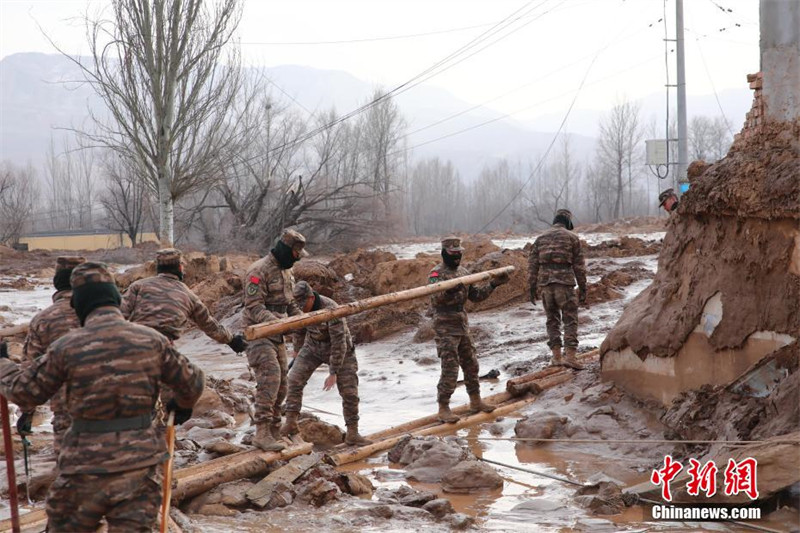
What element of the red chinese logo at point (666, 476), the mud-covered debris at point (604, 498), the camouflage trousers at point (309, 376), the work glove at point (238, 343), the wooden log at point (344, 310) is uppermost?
the wooden log at point (344, 310)

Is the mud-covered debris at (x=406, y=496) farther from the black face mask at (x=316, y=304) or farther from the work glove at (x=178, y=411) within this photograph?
the work glove at (x=178, y=411)

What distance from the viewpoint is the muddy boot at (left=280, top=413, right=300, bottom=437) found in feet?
27.5

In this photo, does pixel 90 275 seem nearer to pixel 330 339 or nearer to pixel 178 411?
pixel 178 411

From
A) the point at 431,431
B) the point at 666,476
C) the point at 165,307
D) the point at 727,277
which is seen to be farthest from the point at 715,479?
the point at 165,307

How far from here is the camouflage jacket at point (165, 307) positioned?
648 cm

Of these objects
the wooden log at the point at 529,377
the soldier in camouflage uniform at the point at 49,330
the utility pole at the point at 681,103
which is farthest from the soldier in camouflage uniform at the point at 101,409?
the utility pole at the point at 681,103

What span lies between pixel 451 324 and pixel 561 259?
230 centimetres

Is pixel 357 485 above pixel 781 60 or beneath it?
beneath

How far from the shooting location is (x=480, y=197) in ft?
301

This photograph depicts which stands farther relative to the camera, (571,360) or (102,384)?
(571,360)

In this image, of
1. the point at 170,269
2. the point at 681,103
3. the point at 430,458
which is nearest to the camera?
the point at 170,269

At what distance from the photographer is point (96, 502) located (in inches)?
161

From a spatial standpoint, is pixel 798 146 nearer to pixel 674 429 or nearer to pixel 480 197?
pixel 674 429

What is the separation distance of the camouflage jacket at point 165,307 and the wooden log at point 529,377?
446cm
